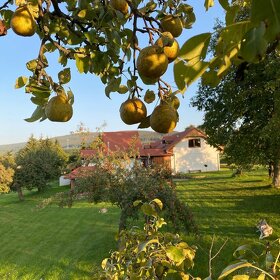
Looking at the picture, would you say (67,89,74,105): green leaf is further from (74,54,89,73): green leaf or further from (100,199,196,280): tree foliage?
(100,199,196,280): tree foliage

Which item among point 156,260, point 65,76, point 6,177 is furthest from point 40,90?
point 6,177

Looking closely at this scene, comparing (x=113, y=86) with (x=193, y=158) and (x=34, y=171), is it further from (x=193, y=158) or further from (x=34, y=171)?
(x=193, y=158)

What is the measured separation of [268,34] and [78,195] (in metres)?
10.5

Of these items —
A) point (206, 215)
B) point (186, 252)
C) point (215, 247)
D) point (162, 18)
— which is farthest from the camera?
point (206, 215)

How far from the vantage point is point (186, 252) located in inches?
93.7

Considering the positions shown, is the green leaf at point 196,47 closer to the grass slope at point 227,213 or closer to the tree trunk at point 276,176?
the grass slope at point 227,213

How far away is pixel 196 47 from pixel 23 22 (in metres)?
0.93

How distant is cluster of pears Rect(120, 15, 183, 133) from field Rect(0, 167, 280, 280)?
16.2 ft

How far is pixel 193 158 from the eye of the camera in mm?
36531

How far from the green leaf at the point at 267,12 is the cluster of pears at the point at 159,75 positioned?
0.55 meters

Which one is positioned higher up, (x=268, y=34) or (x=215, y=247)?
(x=268, y=34)

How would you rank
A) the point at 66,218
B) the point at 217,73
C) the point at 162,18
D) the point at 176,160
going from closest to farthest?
the point at 217,73, the point at 162,18, the point at 66,218, the point at 176,160

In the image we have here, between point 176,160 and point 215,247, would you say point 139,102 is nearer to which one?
point 215,247

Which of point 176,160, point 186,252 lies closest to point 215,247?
point 186,252
